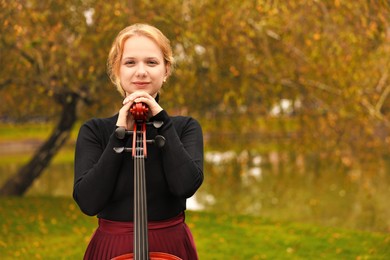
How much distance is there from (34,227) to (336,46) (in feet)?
20.4

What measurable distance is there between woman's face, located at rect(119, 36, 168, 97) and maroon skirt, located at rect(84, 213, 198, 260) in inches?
→ 24.8

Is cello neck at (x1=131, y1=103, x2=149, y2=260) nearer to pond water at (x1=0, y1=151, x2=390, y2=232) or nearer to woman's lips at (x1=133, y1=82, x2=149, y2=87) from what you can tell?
woman's lips at (x1=133, y1=82, x2=149, y2=87)

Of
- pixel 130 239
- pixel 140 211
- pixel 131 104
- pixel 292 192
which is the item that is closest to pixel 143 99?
pixel 131 104

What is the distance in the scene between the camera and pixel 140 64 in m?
2.64

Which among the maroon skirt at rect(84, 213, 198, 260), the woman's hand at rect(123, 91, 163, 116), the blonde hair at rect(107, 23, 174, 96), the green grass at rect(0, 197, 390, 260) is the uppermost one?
the green grass at rect(0, 197, 390, 260)

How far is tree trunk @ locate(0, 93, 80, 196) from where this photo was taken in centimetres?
1284

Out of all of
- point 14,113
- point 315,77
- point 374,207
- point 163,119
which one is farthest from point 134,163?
point 374,207

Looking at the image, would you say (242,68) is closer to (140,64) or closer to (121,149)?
(140,64)

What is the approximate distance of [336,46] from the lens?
885cm

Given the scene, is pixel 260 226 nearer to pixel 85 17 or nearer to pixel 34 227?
pixel 34 227

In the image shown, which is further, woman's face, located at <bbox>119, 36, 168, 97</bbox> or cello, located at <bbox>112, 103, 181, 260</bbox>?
woman's face, located at <bbox>119, 36, 168, 97</bbox>

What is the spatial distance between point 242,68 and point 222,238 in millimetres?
2934

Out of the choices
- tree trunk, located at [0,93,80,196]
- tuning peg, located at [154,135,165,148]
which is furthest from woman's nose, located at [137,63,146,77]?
tree trunk, located at [0,93,80,196]

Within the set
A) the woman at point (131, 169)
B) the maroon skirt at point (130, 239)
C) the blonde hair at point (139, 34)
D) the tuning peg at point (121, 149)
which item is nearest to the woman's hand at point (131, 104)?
the woman at point (131, 169)
